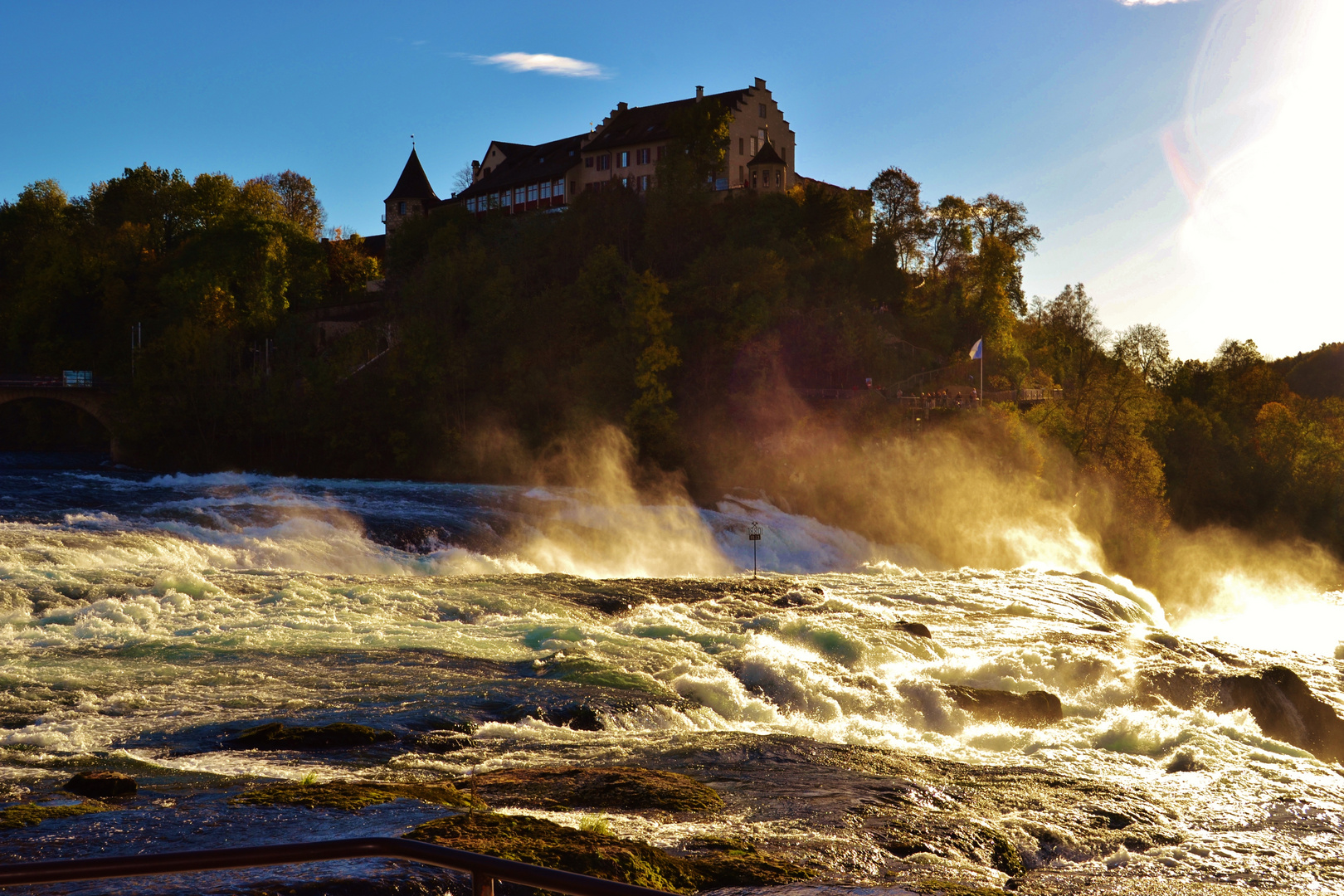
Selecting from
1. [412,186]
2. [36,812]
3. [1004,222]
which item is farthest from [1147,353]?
[36,812]

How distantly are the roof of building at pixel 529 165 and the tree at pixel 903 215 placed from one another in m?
28.2

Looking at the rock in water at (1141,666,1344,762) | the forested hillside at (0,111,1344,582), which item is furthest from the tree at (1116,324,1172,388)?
the rock in water at (1141,666,1344,762)

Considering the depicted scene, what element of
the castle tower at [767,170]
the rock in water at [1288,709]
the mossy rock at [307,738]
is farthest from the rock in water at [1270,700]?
the castle tower at [767,170]

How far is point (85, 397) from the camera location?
6431 cm

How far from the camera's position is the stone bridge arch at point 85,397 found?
202 ft

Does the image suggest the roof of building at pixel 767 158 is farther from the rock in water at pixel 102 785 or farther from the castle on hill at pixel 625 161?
the rock in water at pixel 102 785

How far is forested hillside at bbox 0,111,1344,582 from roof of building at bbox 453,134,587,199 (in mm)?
9353

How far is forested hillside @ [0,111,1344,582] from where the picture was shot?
6519cm

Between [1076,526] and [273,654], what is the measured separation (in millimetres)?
58516

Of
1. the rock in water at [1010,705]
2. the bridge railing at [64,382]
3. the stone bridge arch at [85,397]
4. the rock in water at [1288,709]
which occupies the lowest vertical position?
the rock in water at [1288,709]

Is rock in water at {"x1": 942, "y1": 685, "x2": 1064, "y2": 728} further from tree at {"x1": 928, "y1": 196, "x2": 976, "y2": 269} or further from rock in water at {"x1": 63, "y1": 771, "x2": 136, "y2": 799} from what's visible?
tree at {"x1": 928, "y1": 196, "x2": 976, "y2": 269}

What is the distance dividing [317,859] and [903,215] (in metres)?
92.2

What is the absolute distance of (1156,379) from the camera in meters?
106

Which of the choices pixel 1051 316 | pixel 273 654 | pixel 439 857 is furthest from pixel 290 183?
pixel 439 857
